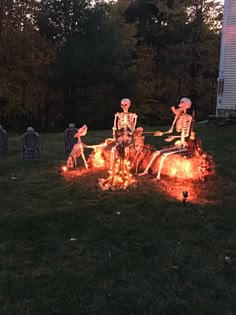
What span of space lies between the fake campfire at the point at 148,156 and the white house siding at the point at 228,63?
33.7 feet

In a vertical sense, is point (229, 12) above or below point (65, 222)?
above

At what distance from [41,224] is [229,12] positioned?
15.3 meters

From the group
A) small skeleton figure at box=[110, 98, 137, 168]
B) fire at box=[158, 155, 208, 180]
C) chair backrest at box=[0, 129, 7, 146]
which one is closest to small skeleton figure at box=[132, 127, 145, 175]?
small skeleton figure at box=[110, 98, 137, 168]

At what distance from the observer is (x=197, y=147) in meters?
8.33

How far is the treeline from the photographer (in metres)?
22.9

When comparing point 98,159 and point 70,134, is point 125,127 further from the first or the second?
point 70,134

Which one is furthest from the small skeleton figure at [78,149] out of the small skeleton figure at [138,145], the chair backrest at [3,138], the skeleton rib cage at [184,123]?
the chair backrest at [3,138]

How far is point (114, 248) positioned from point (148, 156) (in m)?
3.92

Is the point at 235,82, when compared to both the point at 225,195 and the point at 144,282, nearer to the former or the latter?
the point at 225,195

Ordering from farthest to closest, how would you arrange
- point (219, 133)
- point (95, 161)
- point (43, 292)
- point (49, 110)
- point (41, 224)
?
point (49, 110)
point (219, 133)
point (95, 161)
point (41, 224)
point (43, 292)

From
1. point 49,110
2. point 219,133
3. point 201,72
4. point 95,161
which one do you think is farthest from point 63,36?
point 95,161

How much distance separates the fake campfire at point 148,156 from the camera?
769cm

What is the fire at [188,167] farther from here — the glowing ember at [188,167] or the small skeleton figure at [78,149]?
the small skeleton figure at [78,149]

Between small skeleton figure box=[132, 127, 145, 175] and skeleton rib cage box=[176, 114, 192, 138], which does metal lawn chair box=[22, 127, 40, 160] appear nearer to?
small skeleton figure box=[132, 127, 145, 175]
